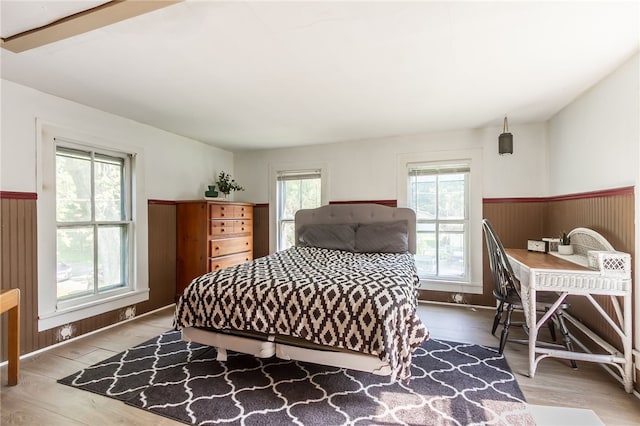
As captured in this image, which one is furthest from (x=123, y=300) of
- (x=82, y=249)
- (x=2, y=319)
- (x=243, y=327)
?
(x=243, y=327)

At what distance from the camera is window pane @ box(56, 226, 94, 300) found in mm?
2955

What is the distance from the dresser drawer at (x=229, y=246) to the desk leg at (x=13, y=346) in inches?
77.6

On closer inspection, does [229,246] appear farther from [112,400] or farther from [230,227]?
[112,400]

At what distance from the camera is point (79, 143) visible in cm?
307

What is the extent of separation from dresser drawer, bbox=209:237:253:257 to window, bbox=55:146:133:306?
94 centimetres

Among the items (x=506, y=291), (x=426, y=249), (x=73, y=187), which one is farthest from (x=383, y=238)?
(x=73, y=187)

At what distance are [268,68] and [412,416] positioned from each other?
2.51 meters

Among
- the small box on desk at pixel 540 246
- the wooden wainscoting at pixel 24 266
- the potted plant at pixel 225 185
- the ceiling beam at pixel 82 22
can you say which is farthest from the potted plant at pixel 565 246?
the wooden wainscoting at pixel 24 266

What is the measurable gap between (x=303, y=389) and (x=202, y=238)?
8.17 feet

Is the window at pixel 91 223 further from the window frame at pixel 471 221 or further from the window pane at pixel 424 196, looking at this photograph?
the window frame at pixel 471 221

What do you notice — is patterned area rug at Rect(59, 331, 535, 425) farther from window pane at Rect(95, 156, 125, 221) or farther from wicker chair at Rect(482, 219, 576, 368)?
window pane at Rect(95, 156, 125, 221)

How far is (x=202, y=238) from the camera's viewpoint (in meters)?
3.97

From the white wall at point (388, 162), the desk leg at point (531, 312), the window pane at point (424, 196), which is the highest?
the white wall at point (388, 162)

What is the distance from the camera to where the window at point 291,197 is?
4820 mm
